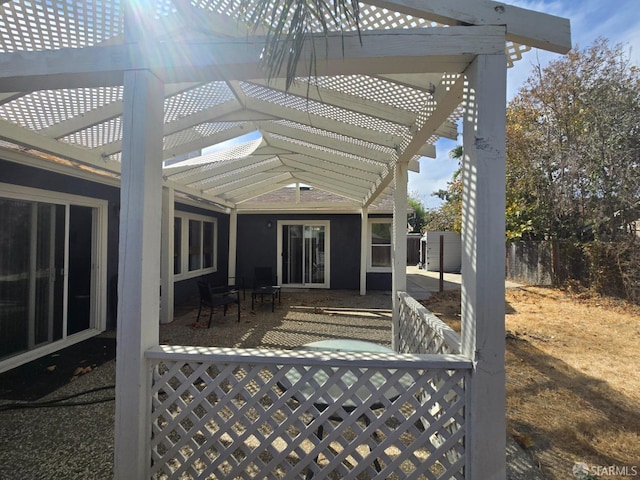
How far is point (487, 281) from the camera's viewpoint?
1.65 meters

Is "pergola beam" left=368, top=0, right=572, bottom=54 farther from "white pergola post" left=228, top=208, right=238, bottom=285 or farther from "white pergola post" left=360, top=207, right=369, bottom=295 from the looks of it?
"white pergola post" left=228, top=208, right=238, bottom=285

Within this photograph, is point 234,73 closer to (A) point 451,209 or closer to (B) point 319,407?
(B) point 319,407

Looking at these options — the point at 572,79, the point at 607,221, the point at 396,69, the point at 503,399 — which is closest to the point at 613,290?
the point at 607,221

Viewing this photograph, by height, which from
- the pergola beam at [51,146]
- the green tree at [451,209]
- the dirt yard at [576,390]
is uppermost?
the green tree at [451,209]

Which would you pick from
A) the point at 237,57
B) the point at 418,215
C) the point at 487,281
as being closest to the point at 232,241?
the point at 237,57

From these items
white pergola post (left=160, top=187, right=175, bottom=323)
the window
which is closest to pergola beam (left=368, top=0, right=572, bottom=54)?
white pergola post (left=160, top=187, right=175, bottom=323)

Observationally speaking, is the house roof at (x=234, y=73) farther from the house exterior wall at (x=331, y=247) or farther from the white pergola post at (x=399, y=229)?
the house exterior wall at (x=331, y=247)

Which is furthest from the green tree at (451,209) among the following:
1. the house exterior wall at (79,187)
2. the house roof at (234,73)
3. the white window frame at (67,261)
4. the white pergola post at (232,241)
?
the white window frame at (67,261)

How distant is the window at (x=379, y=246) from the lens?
9648 mm

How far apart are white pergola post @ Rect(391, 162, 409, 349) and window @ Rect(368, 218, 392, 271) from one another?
542cm

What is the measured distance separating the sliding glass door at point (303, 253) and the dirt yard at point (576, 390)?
4.23 metres

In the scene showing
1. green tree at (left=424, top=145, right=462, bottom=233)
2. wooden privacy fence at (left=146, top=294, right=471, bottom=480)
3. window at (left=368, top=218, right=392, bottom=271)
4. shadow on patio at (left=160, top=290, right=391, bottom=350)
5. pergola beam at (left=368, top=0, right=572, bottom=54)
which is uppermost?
green tree at (left=424, top=145, right=462, bottom=233)

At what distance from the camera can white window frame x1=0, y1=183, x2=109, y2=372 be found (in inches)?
147

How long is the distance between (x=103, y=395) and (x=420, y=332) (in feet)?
10.7
